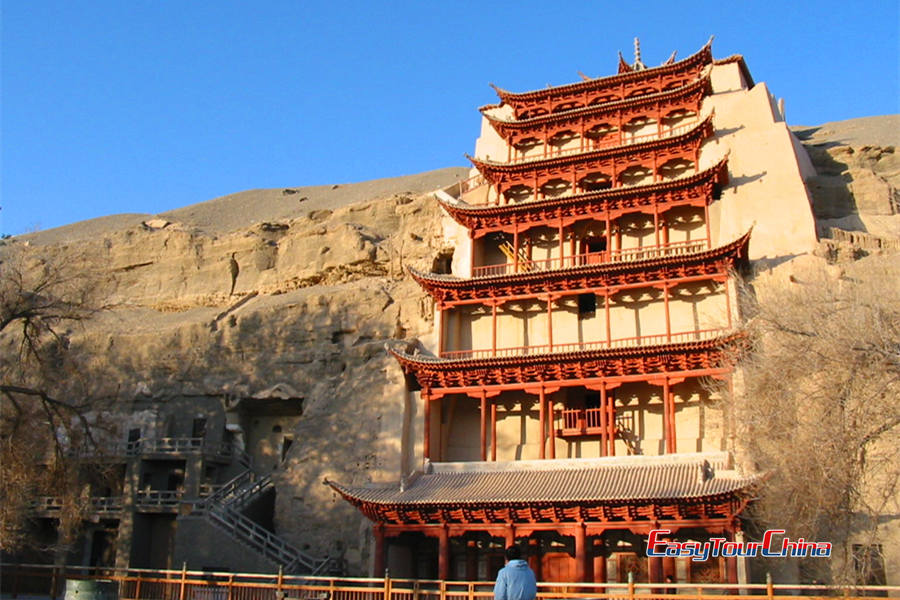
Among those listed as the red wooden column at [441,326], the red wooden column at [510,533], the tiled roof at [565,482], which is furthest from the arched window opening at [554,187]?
the red wooden column at [510,533]

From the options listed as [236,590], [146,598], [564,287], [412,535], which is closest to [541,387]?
[564,287]

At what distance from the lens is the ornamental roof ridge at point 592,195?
29.3 meters

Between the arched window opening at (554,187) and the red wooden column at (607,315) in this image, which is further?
the arched window opening at (554,187)

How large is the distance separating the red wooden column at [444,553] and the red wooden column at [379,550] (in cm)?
171

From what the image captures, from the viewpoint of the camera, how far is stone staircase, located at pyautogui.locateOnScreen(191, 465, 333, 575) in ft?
86.0

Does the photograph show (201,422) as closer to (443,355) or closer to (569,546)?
(443,355)

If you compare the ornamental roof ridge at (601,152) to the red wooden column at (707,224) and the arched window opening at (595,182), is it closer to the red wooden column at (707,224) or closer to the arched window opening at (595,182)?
the arched window opening at (595,182)

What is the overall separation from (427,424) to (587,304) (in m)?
7.15

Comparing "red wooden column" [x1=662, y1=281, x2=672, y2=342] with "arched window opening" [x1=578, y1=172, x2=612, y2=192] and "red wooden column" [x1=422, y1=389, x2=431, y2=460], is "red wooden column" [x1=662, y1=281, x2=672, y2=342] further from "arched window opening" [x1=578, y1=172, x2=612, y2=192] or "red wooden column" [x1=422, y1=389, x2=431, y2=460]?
"red wooden column" [x1=422, y1=389, x2=431, y2=460]

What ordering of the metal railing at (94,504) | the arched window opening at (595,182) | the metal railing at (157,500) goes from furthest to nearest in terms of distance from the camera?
the arched window opening at (595,182)
the metal railing at (94,504)
the metal railing at (157,500)

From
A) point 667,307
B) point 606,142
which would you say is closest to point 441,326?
point 667,307

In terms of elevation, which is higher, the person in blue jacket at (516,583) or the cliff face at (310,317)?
the cliff face at (310,317)

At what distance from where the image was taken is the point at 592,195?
A: 30672mm

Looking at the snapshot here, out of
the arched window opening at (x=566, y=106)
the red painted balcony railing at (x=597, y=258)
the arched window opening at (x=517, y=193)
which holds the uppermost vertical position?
the arched window opening at (x=566, y=106)
